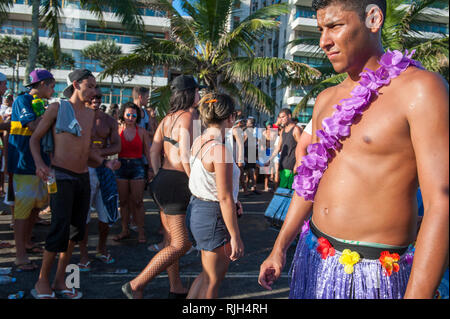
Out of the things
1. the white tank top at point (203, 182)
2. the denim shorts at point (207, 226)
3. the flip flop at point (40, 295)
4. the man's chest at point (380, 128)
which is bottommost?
the flip flop at point (40, 295)

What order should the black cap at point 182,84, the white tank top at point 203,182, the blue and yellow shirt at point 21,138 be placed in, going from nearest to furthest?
the white tank top at point 203,182 < the black cap at point 182,84 < the blue and yellow shirt at point 21,138

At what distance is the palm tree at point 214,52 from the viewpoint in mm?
11773

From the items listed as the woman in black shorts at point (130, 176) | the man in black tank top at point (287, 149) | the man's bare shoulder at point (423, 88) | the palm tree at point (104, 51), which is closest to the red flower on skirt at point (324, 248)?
the man's bare shoulder at point (423, 88)

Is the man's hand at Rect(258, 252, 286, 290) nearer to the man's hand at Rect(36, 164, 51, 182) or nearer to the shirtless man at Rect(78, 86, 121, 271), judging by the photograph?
the man's hand at Rect(36, 164, 51, 182)

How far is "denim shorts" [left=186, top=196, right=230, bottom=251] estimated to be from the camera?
2748 millimetres

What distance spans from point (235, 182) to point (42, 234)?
379 cm

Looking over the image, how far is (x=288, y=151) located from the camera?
23.8ft

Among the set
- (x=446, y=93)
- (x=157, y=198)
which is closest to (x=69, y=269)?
(x=157, y=198)

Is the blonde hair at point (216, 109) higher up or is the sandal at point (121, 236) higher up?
the blonde hair at point (216, 109)

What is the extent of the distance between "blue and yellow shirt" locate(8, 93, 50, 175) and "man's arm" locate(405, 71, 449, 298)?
4.17 metres

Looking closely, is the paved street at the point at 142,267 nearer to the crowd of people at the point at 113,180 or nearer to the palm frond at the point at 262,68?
the crowd of people at the point at 113,180

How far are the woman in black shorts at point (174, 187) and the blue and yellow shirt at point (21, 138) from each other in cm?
164

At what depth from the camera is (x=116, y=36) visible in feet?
131

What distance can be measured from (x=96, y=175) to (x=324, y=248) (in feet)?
12.2
